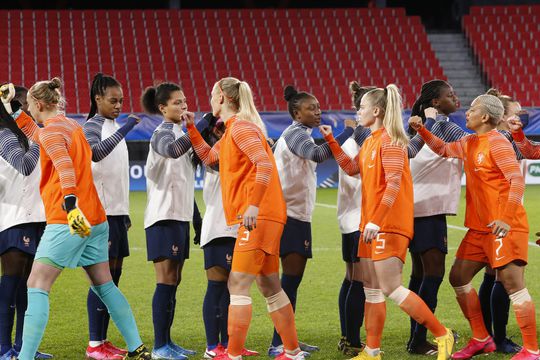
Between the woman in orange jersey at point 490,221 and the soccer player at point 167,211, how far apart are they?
165 cm

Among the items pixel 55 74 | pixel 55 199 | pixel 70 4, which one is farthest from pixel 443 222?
pixel 70 4

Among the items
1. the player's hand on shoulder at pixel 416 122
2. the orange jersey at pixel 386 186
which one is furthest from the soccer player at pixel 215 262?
the player's hand on shoulder at pixel 416 122

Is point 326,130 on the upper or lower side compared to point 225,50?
lower

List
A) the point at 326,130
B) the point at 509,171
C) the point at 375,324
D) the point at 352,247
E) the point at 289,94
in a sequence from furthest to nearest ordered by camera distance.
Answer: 1. the point at 289,94
2. the point at 352,247
3. the point at 326,130
4. the point at 375,324
5. the point at 509,171

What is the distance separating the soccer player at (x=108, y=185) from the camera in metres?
6.21

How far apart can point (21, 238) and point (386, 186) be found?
2.49 meters

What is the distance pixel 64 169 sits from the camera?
525 centimetres

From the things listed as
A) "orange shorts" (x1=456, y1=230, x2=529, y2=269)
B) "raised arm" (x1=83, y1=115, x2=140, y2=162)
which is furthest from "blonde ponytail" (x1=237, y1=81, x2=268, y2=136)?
"orange shorts" (x1=456, y1=230, x2=529, y2=269)

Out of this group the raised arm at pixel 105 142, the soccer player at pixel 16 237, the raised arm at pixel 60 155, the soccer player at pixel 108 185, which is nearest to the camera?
the raised arm at pixel 60 155

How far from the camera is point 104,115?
6.32 metres

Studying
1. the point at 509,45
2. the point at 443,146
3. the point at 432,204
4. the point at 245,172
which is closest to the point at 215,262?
the point at 245,172

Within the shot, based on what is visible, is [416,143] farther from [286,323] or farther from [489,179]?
[286,323]

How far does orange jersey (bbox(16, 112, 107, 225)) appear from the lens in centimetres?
528

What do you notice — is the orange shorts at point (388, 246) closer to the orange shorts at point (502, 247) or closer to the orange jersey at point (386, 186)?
the orange jersey at point (386, 186)
